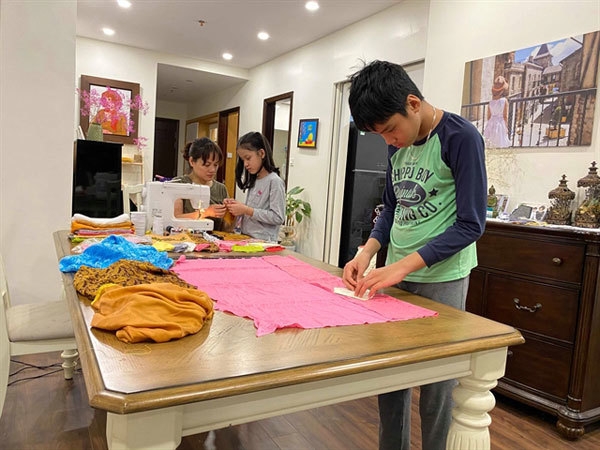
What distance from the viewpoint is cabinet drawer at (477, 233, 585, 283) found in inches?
84.0

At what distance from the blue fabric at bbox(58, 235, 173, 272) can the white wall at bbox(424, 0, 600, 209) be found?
2.23m

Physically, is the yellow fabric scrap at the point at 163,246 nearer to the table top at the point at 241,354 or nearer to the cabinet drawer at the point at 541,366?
the table top at the point at 241,354

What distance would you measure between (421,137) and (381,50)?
3478mm

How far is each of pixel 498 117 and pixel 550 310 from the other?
1.32 m

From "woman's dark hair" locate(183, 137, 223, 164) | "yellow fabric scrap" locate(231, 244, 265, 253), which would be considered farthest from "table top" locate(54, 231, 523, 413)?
"woman's dark hair" locate(183, 137, 223, 164)

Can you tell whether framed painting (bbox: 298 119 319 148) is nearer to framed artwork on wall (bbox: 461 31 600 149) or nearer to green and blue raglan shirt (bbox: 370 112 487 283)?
framed artwork on wall (bbox: 461 31 600 149)

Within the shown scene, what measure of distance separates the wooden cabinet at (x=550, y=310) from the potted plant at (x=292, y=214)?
3.24 m

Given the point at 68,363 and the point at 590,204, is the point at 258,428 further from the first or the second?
the point at 590,204

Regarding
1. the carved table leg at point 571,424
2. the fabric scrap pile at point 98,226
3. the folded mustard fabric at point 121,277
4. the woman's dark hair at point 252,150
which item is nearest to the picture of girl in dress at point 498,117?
the woman's dark hair at point 252,150

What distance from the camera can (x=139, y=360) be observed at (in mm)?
758

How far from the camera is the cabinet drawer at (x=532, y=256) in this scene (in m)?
2.13

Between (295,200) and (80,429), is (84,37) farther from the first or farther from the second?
(80,429)

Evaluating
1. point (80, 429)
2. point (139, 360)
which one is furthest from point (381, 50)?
point (139, 360)

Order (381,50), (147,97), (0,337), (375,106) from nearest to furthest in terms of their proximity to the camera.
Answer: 1. (375,106)
2. (0,337)
3. (381,50)
4. (147,97)
